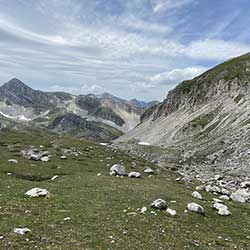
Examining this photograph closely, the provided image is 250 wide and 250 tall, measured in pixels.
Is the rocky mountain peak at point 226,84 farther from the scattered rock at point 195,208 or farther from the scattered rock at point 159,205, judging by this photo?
the scattered rock at point 159,205

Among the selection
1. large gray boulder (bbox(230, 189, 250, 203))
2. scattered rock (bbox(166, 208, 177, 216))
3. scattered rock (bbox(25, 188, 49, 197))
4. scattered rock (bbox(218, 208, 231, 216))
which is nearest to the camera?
scattered rock (bbox(166, 208, 177, 216))

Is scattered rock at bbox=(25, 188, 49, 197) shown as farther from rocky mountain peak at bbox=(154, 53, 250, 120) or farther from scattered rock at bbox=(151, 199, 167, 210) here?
rocky mountain peak at bbox=(154, 53, 250, 120)

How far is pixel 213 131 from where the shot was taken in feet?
439

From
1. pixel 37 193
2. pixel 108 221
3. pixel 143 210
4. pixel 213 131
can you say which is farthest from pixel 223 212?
pixel 213 131

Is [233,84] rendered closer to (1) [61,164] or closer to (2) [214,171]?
(2) [214,171]

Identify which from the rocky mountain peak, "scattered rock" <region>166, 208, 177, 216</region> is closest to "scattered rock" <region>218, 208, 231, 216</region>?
"scattered rock" <region>166, 208, 177, 216</region>

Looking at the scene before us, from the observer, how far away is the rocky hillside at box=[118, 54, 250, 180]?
3563 inches

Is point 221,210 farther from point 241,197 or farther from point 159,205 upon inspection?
point 241,197

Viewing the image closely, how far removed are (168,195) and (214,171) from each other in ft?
163

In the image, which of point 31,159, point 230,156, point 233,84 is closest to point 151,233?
point 31,159

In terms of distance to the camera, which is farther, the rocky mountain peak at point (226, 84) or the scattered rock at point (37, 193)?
the rocky mountain peak at point (226, 84)

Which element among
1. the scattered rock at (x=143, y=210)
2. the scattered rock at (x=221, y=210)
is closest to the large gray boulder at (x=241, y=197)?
the scattered rock at (x=221, y=210)

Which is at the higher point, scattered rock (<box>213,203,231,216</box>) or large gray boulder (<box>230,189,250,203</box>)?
scattered rock (<box>213,203,231,216</box>)

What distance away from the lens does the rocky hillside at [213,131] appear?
9050 cm
